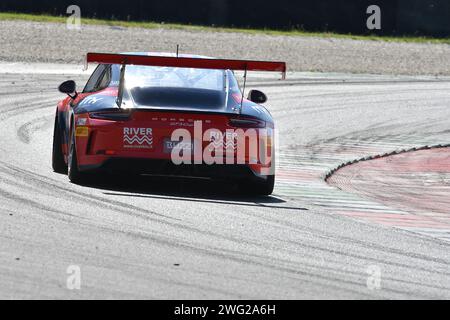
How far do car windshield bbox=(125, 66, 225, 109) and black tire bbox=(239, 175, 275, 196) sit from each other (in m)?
0.75

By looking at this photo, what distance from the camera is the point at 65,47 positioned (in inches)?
1052

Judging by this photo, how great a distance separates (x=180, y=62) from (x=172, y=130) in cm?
57

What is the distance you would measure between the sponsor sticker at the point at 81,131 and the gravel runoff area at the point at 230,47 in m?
14.2

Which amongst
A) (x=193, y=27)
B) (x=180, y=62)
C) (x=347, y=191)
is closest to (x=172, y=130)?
(x=180, y=62)

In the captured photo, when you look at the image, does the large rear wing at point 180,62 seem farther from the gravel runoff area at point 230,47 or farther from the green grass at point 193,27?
the green grass at point 193,27

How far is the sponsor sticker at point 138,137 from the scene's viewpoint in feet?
33.6

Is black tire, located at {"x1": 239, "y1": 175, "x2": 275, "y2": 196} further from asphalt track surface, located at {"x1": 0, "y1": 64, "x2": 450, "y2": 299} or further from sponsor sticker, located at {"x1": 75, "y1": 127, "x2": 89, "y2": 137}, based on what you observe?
sponsor sticker, located at {"x1": 75, "y1": 127, "x2": 89, "y2": 137}

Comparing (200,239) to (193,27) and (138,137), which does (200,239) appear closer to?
(138,137)

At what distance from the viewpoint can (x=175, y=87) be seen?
1070cm

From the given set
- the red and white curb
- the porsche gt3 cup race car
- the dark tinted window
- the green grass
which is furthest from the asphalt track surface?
the green grass

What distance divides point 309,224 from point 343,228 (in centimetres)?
26

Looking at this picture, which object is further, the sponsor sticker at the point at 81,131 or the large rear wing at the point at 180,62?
the sponsor sticker at the point at 81,131

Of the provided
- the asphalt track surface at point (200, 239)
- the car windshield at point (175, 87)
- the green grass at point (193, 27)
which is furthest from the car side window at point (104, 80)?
the green grass at point (193, 27)
